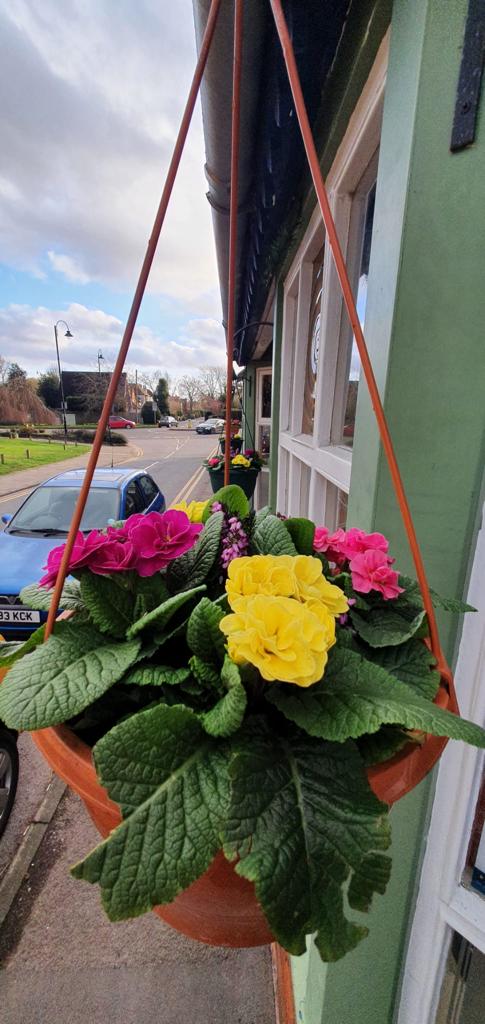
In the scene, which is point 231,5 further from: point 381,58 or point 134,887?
point 134,887

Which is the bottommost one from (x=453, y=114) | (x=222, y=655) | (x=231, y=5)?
(x=222, y=655)

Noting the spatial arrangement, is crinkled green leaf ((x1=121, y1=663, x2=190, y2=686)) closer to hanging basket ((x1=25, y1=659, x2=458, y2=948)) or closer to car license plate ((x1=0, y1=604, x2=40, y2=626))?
hanging basket ((x1=25, y1=659, x2=458, y2=948))

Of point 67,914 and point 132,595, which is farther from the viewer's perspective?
point 67,914

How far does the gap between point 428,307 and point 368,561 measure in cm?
52

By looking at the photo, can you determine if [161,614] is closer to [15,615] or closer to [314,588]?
[314,588]

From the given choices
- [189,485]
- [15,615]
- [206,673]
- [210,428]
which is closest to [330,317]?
[206,673]

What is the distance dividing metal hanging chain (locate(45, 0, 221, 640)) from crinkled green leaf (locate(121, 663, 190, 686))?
0.46ft

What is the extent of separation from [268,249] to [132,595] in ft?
7.51

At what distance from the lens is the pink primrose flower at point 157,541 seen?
602 millimetres

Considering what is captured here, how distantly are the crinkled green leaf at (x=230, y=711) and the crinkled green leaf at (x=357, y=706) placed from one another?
2.3 inches

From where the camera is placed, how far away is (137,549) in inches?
23.7

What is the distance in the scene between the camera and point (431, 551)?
0.89 m

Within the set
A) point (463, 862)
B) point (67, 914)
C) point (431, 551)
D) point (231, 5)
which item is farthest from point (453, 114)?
point (67, 914)

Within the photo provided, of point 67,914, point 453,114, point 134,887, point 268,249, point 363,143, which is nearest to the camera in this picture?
point 134,887
